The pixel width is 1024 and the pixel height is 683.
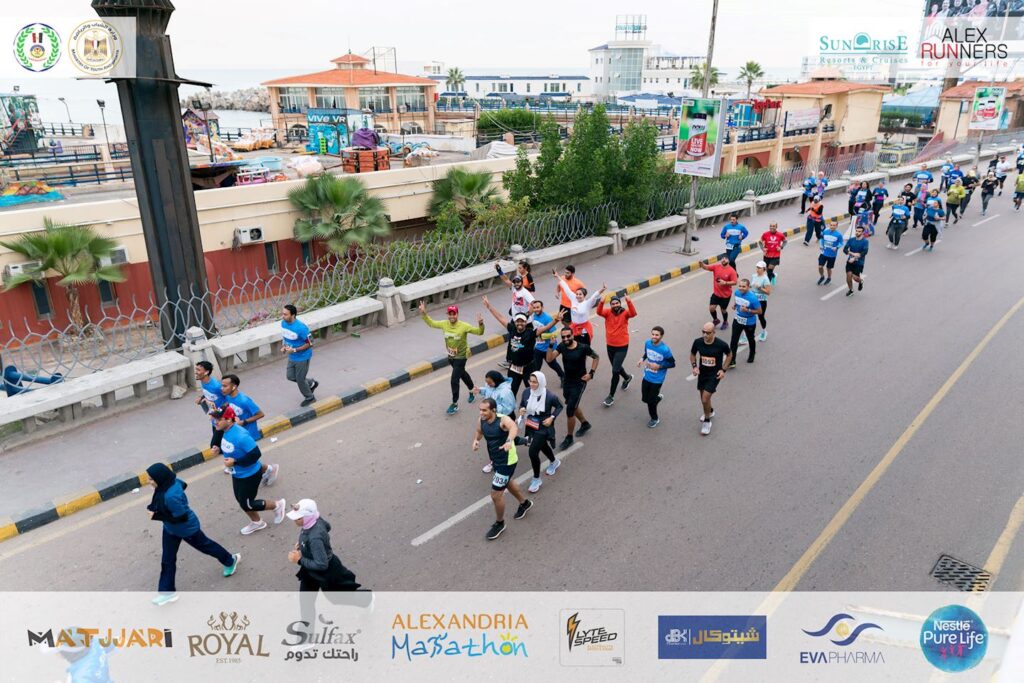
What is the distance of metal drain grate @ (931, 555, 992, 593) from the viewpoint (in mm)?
6031

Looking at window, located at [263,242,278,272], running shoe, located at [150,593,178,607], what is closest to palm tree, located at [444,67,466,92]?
window, located at [263,242,278,272]

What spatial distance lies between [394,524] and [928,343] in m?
10.1

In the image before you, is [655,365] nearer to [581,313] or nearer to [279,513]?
[581,313]

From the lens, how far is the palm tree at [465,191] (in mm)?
18438

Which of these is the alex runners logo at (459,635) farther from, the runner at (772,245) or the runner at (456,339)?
the runner at (772,245)

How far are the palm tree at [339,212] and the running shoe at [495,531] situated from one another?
10691mm

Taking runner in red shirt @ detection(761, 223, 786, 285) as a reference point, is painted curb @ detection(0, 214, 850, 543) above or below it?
below

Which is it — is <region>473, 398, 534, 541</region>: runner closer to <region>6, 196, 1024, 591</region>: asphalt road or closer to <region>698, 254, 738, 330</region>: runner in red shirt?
<region>6, 196, 1024, 591</region>: asphalt road

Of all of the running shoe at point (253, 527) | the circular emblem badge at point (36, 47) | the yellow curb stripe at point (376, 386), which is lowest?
the running shoe at point (253, 527)

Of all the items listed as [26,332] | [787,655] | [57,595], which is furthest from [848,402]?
[26,332]

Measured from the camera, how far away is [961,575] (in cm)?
616

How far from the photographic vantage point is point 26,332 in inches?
569

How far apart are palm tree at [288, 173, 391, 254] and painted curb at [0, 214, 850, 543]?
6154mm

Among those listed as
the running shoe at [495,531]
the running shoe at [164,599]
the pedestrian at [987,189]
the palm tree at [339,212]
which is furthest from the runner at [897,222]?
the running shoe at [164,599]
